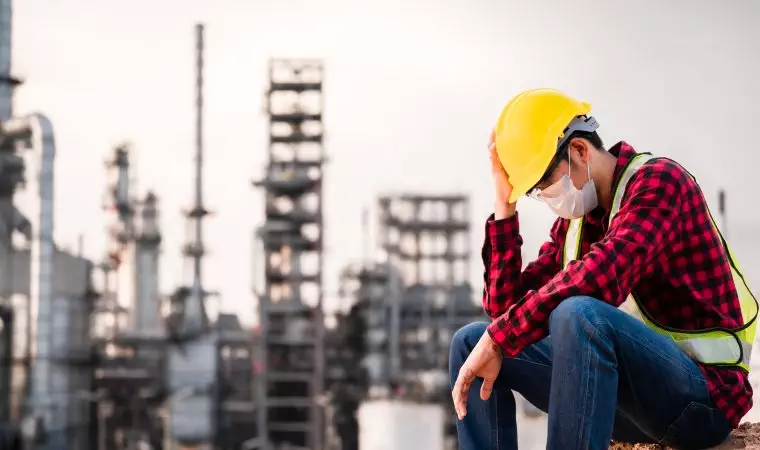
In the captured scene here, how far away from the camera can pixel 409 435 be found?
1312 centimetres

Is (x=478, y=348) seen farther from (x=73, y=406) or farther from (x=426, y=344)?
(x=426, y=344)

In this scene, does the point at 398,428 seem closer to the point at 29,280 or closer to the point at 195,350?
the point at 29,280

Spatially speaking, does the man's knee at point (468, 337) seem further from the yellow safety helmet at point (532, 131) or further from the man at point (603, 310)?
the yellow safety helmet at point (532, 131)

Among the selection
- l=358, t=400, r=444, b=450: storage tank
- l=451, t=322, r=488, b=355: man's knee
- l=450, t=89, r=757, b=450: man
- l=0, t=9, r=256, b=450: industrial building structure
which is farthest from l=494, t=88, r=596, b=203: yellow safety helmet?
l=0, t=9, r=256, b=450: industrial building structure

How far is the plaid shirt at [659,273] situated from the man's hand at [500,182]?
Result: 0.24 m

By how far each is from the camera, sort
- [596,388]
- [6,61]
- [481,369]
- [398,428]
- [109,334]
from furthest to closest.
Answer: [109,334]
[6,61]
[398,428]
[481,369]
[596,388]

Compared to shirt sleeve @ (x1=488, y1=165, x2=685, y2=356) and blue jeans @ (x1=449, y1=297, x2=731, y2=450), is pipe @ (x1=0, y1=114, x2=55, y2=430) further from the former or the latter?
shirt sleeve @ (x1=488, y1=165, x2=685, y2=356)

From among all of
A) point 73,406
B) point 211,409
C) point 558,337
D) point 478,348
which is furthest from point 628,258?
point 211,409

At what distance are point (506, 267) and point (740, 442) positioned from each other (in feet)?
2.15

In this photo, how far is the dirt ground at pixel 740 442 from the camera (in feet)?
7.30

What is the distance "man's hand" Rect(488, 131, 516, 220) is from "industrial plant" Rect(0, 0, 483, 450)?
16.9 meters

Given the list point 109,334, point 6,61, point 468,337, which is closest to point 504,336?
point 468,337

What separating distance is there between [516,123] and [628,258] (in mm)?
404

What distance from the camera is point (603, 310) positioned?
6.20 ft
